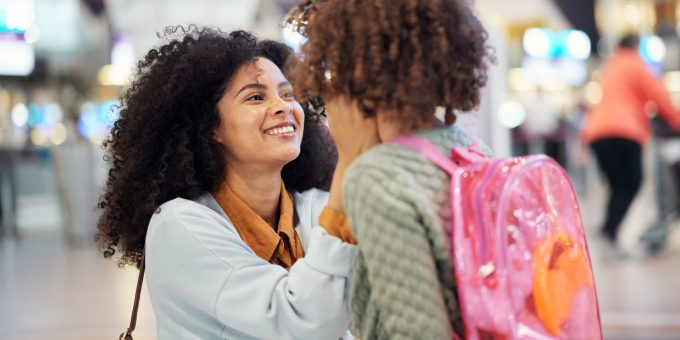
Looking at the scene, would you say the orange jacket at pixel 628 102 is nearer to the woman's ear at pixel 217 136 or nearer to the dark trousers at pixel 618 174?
the dark trousers at pixel 618 174

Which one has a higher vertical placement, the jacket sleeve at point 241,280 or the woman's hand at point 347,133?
the woman's hand at point 347,133

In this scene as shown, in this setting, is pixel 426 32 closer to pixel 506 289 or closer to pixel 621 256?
pixel 506 289

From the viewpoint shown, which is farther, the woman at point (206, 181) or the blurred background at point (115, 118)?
the blurred background at point (115, 118)

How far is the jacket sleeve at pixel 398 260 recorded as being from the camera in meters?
1.02

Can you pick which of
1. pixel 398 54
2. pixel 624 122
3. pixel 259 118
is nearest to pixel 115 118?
pixel 259 118

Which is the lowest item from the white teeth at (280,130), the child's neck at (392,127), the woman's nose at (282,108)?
the white teeth at (280,130)

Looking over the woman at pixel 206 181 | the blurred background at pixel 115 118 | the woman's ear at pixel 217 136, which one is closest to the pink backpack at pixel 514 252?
the blurred background at pixel 115 118

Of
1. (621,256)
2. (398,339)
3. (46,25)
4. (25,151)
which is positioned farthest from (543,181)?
(46,25)

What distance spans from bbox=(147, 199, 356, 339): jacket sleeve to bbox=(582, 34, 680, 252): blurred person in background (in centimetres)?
457

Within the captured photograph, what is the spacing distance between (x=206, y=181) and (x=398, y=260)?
0.77 meters

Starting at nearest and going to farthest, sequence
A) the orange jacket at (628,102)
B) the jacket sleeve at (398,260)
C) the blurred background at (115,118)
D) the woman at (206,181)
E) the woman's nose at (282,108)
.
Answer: the jacket sleeve at (398,260), the woman at (206,181), the woman's nose at (282,108), the blurred background at (115,118), the orange jacket at (628,102)

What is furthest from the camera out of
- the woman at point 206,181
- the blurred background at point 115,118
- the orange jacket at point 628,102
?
the orange jacket at point 628,102

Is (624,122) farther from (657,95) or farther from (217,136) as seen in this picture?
(217,136)

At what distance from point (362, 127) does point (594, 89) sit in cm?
1572
